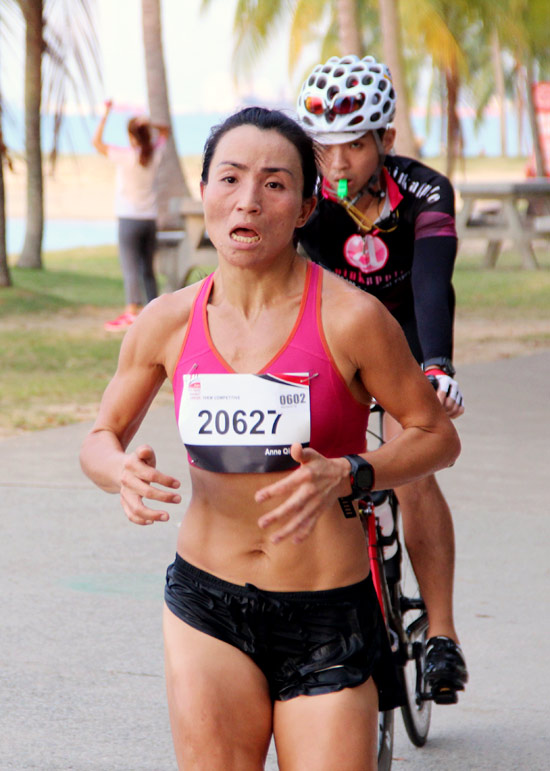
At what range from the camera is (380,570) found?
3.55 m

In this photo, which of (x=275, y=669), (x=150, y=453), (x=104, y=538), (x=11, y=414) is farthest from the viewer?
(x=11, y=414)

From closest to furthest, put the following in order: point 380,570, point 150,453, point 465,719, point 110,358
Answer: point 150,453 → point 380,570 → point 465,719 → point 110,358

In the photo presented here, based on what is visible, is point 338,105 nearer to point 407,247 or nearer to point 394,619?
point 407,247

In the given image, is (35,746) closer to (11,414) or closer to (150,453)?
(150,453)

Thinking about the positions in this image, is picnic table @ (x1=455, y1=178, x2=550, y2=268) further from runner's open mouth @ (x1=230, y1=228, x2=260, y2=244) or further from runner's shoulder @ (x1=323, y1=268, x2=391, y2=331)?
runner's open mouth @ (x1=230, y1=228, x2=260, y2=244)

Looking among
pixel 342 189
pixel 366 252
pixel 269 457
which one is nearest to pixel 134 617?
pixel 366 252

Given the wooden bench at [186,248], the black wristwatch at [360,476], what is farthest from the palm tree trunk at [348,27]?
the black wristwatch at [360,476]

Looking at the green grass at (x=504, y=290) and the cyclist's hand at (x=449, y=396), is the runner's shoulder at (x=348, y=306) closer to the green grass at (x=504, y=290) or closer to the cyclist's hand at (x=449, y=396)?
the cyclist's hand at (x=449, y=396)

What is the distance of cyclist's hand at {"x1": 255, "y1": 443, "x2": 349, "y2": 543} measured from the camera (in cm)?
219

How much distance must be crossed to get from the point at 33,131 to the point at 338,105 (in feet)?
51.2

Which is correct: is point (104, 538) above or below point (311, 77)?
below

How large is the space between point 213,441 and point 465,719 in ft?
6.90

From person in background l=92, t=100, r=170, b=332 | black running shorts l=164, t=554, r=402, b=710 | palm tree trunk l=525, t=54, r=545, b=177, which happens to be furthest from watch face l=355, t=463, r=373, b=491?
palm tree trunk l=525, t=54, r=545, b=177

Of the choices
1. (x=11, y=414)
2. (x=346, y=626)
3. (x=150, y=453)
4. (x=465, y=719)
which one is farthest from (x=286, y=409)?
(x=11, y=414)
